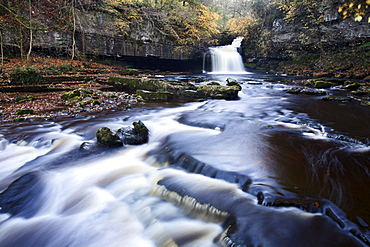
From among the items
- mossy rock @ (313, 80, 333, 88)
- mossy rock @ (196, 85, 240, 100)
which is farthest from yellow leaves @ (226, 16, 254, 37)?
mossy rock @ (196, 85, 240, 100)

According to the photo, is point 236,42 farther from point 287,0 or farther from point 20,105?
point 20,105

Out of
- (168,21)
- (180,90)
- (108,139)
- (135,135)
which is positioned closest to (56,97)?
(180,90)

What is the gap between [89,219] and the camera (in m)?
3.00

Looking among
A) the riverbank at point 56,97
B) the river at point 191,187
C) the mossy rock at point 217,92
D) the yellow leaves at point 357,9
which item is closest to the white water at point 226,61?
the riverbank at point 56,97

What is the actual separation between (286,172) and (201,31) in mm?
23690

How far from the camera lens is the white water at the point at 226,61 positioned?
25.5 meters

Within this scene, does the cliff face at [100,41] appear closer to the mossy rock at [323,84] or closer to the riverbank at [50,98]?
the riverbank at [50,98]

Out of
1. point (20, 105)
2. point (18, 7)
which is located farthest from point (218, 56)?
point (20, 105)

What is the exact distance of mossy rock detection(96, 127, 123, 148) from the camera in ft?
15.8

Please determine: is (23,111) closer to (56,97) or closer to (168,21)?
(56,97)

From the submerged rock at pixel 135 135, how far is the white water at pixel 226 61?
2115 cm

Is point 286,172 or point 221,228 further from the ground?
point 286,172

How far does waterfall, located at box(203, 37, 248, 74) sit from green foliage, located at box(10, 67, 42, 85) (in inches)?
701

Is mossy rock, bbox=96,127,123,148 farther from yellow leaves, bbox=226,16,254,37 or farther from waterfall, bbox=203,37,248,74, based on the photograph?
yellow leaves, bbox=226,16,254,37
